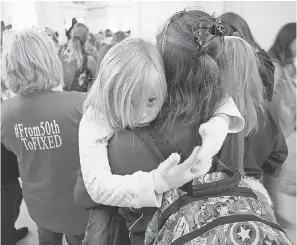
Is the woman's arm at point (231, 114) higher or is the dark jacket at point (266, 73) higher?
the woman's arm at point (231, 114)

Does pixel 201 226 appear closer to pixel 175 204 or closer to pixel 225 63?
pixel 175 204

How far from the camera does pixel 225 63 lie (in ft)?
2.44

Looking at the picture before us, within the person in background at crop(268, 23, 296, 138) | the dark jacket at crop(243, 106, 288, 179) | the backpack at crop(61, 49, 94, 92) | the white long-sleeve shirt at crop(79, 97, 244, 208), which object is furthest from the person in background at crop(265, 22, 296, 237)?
the backpack at crop(61, 49, 94, 92)

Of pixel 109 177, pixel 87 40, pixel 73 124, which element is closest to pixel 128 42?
pixel 109 177

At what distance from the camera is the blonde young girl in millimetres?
636

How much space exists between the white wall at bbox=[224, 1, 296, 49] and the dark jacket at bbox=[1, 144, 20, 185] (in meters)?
2.44

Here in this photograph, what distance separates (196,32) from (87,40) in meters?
2.16

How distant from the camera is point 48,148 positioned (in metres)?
1.18

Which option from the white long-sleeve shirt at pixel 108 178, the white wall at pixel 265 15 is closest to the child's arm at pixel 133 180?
the white long-sleeve shirt at pixel 108 178

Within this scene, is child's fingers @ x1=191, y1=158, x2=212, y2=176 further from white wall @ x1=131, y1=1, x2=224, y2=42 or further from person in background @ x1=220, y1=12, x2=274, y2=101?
white wall @ x1=131, y1=1, x2=224, y2=42

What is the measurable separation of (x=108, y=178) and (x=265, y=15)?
9.19 ft

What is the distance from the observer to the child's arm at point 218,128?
2.13 feet

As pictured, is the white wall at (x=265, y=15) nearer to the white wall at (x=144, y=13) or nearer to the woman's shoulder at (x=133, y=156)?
the white wall at (x=144, y=13)

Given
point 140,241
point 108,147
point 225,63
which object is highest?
point 225,63
